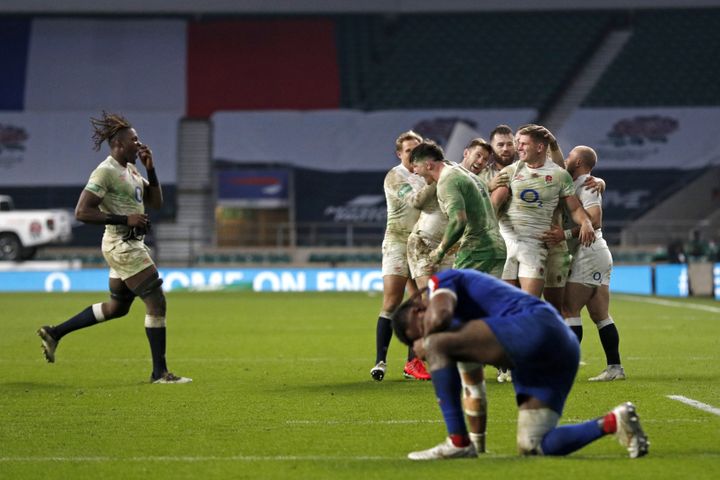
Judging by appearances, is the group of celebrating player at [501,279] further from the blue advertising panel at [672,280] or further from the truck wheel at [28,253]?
the truck wheel at [28,253]

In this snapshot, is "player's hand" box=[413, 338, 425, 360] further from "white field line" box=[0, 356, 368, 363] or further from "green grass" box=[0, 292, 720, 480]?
"white field line" box=[0, 356, 368, 363]

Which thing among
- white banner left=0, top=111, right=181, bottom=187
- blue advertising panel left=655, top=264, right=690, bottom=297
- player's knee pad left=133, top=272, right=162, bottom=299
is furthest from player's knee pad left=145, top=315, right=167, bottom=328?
white banner left=0, top=111, right=181, bottom=187

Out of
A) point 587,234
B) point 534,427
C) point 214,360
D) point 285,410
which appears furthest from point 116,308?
point 534,427

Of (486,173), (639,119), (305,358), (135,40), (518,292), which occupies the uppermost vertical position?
(135,40)

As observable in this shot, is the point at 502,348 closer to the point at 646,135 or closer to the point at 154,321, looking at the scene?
the point at 154,321

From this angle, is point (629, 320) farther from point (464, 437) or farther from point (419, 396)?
point (464, 437)

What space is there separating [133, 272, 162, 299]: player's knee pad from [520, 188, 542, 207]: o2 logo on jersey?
10.9 feet

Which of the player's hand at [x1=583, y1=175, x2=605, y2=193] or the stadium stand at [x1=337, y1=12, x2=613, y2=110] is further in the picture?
the stadium stand at [x1=337, y1=12, x2=613, y2=110]

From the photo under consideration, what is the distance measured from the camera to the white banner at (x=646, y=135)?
127ft

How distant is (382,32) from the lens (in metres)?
43.2

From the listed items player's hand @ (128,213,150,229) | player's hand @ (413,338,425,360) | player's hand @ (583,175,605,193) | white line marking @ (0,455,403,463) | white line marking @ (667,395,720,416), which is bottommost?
white line marking @ (0,455,403,463)

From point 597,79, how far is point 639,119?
95.4 inches

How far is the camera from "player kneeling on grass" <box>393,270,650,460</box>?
6.14 meters

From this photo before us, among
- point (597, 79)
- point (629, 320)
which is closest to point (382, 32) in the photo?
point (597, 79)
